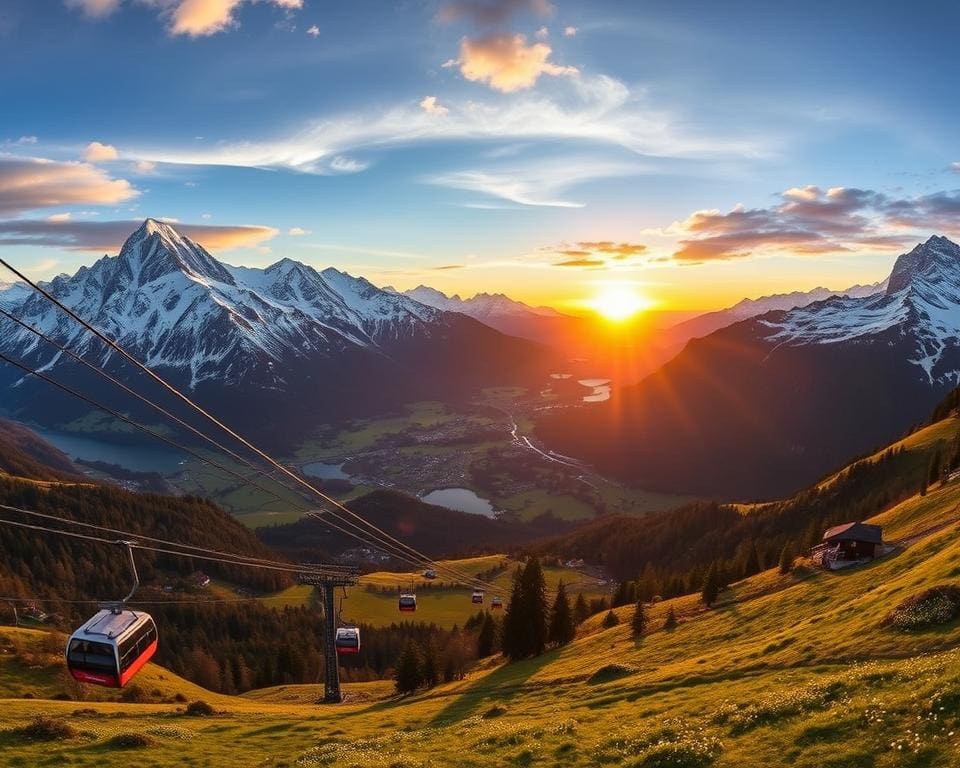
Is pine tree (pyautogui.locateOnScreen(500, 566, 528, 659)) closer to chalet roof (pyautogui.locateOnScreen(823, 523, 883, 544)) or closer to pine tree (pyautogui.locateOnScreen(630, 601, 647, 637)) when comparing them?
pine tree (pyautogui.locateOnScreen(630, 601, 647, 637))

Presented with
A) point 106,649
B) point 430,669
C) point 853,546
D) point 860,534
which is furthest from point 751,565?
point 106,649

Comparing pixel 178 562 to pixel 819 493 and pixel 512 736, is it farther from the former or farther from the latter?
pixel 512 736

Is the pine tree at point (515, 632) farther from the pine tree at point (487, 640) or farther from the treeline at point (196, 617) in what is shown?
the pine tree at point (487, 640)

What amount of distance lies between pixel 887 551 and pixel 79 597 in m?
183

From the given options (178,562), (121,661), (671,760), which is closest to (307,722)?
(121,661)

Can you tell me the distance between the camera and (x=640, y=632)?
228 feet

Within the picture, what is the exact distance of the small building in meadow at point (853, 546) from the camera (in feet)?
220

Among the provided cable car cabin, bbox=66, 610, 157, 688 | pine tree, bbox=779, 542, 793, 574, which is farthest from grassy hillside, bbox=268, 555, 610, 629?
cable car cabin, bbox=66, 610, 157, 688

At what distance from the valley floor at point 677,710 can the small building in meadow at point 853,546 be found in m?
2.83

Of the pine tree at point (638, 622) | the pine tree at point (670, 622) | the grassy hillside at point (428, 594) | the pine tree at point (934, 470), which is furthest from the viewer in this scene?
the grassy hillside at point (428, 594)

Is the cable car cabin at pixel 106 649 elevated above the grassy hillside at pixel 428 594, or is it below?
above

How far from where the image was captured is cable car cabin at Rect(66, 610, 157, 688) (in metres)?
33.7

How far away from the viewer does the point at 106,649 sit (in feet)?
110

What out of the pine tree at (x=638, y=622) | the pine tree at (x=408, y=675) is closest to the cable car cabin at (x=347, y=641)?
the pine tree at (x=408, y=675)
